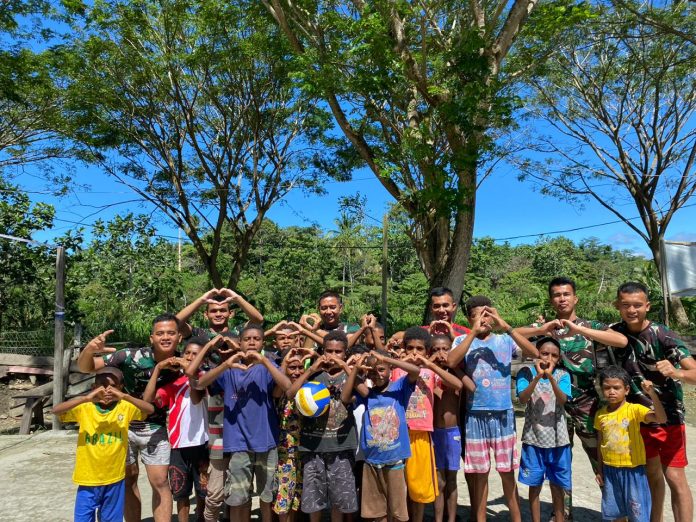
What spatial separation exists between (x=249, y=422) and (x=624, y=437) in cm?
227

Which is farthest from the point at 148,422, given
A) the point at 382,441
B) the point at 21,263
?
the point at 21,263

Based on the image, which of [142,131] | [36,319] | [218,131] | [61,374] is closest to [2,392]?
[36,319]

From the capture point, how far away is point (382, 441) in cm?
312

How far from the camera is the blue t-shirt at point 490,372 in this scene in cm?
337

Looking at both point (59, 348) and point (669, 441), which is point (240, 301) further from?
point (59, 348)

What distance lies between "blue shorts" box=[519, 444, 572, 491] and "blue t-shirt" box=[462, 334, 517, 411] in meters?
0.36

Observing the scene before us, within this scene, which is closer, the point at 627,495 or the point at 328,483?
the point at 627,495

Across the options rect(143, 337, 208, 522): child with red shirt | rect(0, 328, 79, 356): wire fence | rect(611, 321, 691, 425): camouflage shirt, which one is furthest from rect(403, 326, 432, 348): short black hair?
rect(0, 328, 79, 356): wire fence

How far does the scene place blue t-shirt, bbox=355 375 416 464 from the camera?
3.11m

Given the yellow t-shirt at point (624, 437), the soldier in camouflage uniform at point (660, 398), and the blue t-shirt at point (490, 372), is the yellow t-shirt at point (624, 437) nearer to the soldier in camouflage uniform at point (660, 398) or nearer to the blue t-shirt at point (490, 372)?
the soldier in camouflage uniform at point (660, 398)

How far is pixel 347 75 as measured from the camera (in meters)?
7.36

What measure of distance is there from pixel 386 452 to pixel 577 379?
56.5 inches

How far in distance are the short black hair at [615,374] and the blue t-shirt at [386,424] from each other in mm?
1170

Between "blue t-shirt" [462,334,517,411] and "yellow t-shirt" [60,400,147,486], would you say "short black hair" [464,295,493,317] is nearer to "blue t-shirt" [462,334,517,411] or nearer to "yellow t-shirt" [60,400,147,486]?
"blue t-shirt" [462,334,517,411]
